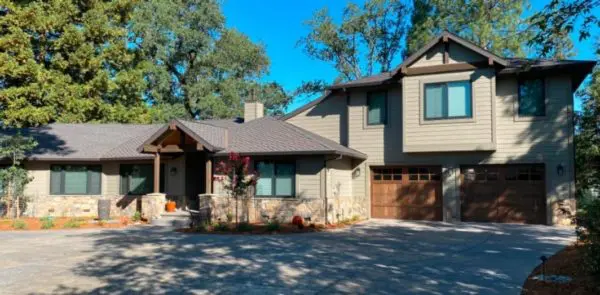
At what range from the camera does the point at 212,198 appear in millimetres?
15602

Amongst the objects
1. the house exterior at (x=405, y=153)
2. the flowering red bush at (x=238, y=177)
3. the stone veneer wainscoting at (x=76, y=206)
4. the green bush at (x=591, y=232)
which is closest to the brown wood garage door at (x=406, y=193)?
the house exterior at (x=405, y=153)

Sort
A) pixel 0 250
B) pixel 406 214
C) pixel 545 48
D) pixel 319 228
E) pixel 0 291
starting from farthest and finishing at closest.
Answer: pixel 406 214 < pixel 319 228 < pixel 0 250 < pixel 545 48 < pixel 0 291

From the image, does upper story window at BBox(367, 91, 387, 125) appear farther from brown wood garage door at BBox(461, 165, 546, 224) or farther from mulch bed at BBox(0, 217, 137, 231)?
mulch bed at BBox(0, 217, 137, 231)

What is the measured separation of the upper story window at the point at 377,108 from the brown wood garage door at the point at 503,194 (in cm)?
357

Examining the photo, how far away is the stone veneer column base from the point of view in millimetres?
16531

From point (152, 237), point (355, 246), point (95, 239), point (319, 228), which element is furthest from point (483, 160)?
point (95, 239)

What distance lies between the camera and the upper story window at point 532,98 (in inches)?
591

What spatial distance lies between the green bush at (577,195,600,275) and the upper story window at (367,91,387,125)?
36.8ft

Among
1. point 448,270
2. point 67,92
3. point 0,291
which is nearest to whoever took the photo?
point 0,291

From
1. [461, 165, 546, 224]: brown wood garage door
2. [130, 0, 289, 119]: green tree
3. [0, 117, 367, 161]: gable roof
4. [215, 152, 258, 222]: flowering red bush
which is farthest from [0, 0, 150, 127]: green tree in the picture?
[461, 165, 546, 224]: brown wood garage door

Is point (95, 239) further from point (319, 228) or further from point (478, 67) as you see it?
point (478, 67)

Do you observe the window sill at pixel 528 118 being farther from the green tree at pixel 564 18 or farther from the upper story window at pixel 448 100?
the green tree at pixel 564 18

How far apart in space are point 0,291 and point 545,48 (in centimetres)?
1028

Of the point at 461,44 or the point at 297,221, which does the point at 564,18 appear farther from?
the point at 297,221
